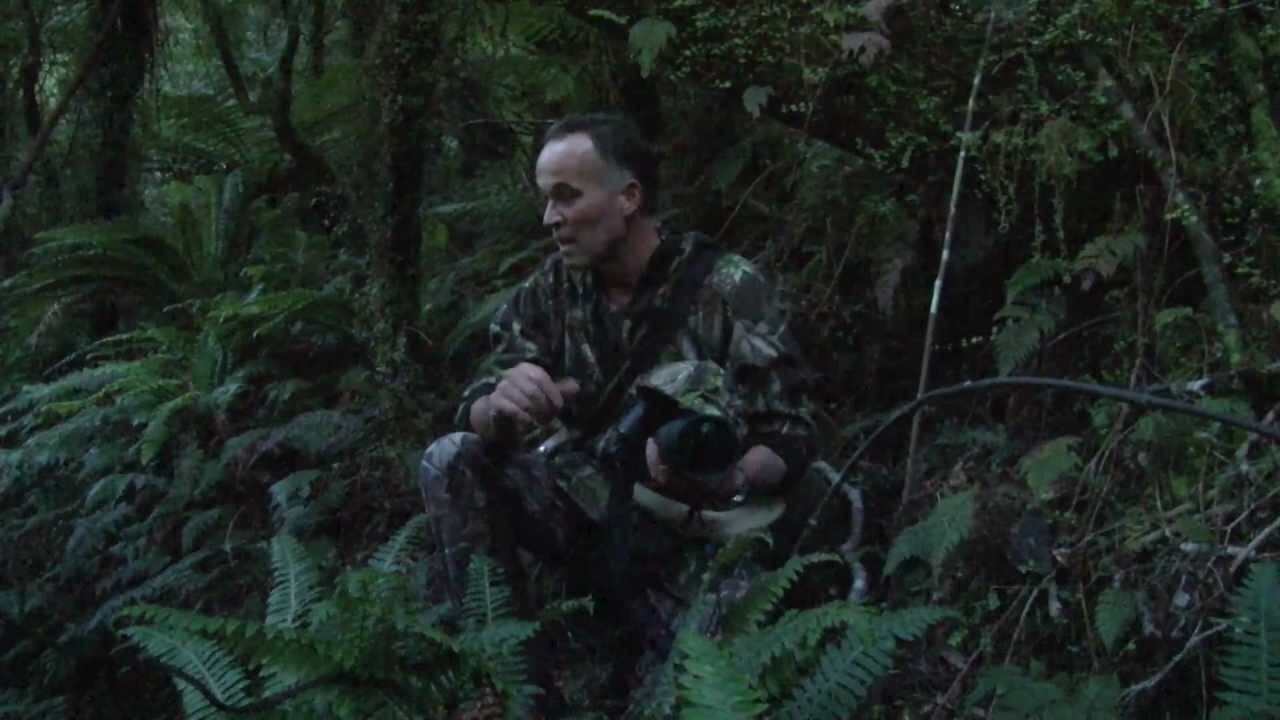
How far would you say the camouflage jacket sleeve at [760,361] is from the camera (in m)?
3.81

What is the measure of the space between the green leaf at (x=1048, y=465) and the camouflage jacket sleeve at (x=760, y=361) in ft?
2.11

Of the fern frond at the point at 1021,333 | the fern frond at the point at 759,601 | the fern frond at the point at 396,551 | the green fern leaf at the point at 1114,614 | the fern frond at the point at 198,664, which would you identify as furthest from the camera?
the fern frond at the point at 1021,333

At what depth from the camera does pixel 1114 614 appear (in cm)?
340

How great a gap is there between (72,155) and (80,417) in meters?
2.44

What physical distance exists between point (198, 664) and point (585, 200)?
76.1 inches

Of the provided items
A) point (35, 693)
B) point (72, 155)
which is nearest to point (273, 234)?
point (72, 155)

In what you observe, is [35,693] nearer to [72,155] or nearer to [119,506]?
[119,506]

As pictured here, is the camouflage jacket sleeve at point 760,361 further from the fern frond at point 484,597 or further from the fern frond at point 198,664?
the fern frond at point 198,664

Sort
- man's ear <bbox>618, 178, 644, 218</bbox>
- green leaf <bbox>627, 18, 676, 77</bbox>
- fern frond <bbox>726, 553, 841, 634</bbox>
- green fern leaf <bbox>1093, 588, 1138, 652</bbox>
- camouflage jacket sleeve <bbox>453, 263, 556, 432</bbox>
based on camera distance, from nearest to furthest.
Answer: fern frond <bbox>726, 553, 841, 634</bbox> → green fern leaf <bbox>1093, 588, 1138, 652</bbox> → man's ear <bbox>618, 178, 644, 218</bbox> → camouflage jacket sleeve <bbox>453, 263, 556, 432</bbox> → green leaf <bbox>627, 18, 676, 77</bbox>

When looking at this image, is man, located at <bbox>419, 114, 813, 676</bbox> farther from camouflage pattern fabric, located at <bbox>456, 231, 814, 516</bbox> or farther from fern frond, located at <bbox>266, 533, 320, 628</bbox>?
fern frond, located at <bbox>266, 533, 320, 628</bbox>

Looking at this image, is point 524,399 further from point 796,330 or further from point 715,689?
point 796,330

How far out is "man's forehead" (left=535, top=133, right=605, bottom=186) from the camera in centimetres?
399

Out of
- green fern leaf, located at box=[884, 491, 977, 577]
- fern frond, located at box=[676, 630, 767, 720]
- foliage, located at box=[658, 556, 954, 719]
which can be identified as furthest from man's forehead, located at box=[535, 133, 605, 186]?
fern frond, located at box=[676, 630, 767, 720]

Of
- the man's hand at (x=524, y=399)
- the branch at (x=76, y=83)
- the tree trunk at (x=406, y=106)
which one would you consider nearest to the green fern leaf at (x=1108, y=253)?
the man's hand at (x=524, y=399)
